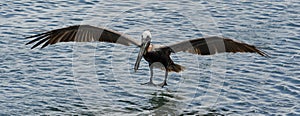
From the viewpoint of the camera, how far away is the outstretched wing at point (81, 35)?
14453 mm

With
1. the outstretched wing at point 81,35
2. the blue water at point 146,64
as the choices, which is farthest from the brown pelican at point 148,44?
the blue water at point 146,64

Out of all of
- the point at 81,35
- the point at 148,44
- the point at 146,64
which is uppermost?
the point at 81,35

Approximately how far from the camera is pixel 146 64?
1641 centimetres

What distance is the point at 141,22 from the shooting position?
19.0 meters

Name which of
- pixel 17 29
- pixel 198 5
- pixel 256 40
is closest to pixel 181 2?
pixel 198 5

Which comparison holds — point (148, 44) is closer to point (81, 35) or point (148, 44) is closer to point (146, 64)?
point (81, 35)

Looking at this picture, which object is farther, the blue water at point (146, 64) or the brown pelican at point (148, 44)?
the blue water at point (146, 64)

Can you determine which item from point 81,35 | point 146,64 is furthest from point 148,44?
point 146,64

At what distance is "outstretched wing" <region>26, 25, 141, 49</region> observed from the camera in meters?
14.5

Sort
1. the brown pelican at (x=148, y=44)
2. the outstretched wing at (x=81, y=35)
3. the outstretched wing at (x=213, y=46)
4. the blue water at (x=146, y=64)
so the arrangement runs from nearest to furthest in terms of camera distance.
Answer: the outstretched wing at (x=213, y=46)
the brown pelican at (x=148, y=44)
the blue water at (x=146, y=64)
the outstretched wing at (x=81, y=35)

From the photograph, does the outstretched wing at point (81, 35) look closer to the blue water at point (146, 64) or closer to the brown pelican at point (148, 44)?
the brown pelican at point (148, 44)

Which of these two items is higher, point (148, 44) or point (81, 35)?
point (81, 35)

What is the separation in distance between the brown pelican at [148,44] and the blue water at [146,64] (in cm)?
62

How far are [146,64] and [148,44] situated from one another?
6.18 ft
